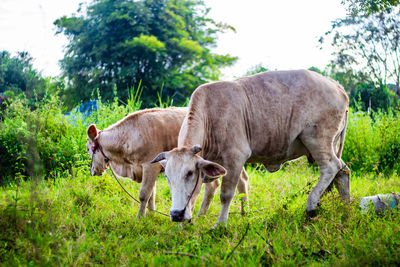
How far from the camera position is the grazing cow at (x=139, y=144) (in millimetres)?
5352

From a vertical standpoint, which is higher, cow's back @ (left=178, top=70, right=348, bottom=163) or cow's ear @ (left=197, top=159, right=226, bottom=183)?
cow's back @ (left=178, top=70, right=348, bottom=163)

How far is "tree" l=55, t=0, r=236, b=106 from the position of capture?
25672mm

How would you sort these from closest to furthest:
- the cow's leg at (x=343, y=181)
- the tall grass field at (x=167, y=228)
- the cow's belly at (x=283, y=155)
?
the tall grass field at (x=167, y=228)
the cow's belly at (x=283, y=155)
the cow's leg at (x=343, y=181)

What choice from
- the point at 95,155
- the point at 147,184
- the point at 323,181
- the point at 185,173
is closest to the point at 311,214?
the point at 323,181

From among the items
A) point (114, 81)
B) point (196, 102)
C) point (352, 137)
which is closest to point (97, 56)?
point (114, 81)

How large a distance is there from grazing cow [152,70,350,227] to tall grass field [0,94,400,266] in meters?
0.46

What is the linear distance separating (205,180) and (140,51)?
23.3 metres

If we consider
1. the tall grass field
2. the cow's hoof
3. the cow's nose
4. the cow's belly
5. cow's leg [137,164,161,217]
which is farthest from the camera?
cow's leg [137,164,161,217]

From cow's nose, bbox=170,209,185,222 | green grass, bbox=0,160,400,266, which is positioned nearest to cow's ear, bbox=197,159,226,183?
cow's nose, bbox=170,209,185,222

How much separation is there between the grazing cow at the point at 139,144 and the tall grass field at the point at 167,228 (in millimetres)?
494

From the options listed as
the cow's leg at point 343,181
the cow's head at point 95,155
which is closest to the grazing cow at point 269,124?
the cow's leg at point 343,181

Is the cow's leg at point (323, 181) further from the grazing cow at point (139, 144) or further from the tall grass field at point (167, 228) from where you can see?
the grazing cow at point (139, 144)

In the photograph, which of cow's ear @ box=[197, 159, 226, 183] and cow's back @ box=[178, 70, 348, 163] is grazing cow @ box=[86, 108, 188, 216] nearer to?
cow's back @ box=[178, 70, 348, 163]

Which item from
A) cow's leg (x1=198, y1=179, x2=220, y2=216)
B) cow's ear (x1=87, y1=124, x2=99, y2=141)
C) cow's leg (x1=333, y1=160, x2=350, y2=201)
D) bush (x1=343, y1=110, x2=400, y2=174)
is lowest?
bush (x1=343, y1=110, x2=400, y2=174)
